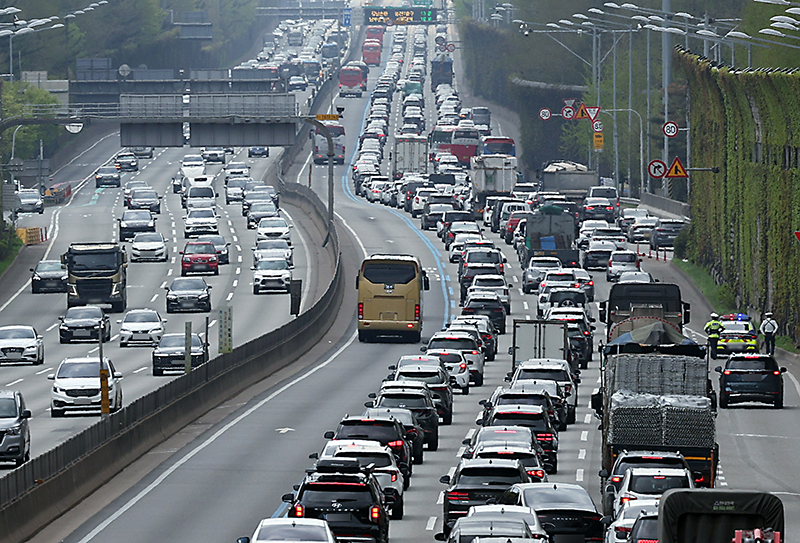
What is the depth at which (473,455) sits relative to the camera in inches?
1170

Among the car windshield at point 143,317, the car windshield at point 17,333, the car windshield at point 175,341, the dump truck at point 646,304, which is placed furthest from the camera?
the car windshield at point 143,317

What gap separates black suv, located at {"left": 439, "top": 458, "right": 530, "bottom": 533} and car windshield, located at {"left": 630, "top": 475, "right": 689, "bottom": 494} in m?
1.96

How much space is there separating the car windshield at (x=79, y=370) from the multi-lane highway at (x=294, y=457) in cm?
318

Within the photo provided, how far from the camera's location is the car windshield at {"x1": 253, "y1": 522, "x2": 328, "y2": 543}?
21453 millimetres

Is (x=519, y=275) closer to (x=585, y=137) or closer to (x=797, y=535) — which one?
(x=797, y=535)

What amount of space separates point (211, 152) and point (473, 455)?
11996cm

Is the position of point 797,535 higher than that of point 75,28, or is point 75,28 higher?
point 75,28

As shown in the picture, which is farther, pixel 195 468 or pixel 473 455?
pixel 195 468

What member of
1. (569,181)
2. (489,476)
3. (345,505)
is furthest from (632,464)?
(569,181)

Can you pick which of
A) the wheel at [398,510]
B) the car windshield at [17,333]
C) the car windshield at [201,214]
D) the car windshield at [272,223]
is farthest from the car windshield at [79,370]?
the car windshield at [201,214]

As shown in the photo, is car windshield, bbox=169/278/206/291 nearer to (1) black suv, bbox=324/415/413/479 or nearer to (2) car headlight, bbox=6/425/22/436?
(2) car headlight, bbox=6/425/22/436

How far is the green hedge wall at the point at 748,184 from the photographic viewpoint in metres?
65.1

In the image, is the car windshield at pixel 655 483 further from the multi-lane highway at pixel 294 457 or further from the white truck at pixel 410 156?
the white truck at pixel 410 156

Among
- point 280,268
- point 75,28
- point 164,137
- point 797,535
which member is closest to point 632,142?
point 164,137
